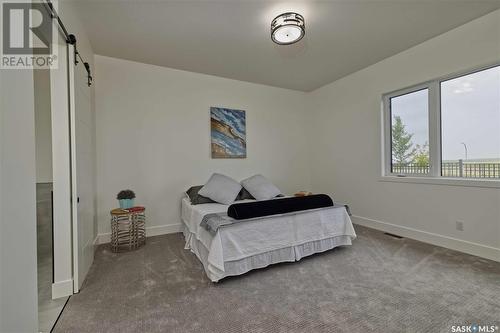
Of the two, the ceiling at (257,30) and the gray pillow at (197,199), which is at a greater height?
the ceiling at (257,30)

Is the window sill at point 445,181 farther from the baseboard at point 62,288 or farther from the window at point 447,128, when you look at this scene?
the baseboard at point 62,288

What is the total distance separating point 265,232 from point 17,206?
1890 mm

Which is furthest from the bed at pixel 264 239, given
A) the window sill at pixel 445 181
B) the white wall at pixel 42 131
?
the white wall at pixel 42 131

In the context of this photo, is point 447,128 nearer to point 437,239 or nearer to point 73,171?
point 437,239

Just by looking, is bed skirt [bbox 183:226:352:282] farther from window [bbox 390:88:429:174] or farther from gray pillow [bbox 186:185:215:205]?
window [bbox 390:88:429:174]

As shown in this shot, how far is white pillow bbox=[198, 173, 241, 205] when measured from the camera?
3.22 meters

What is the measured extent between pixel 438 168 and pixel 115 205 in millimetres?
4491

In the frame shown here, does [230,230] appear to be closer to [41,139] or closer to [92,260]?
[92,260]

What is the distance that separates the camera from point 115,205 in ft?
10.8

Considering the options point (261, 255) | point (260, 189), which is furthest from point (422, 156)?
point (261, 255)

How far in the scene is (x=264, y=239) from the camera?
2369mm

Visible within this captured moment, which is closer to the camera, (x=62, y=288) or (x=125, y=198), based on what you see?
(x=62, y=288)

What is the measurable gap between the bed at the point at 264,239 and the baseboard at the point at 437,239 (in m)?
1.05

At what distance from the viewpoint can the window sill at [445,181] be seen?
2.49 metres
